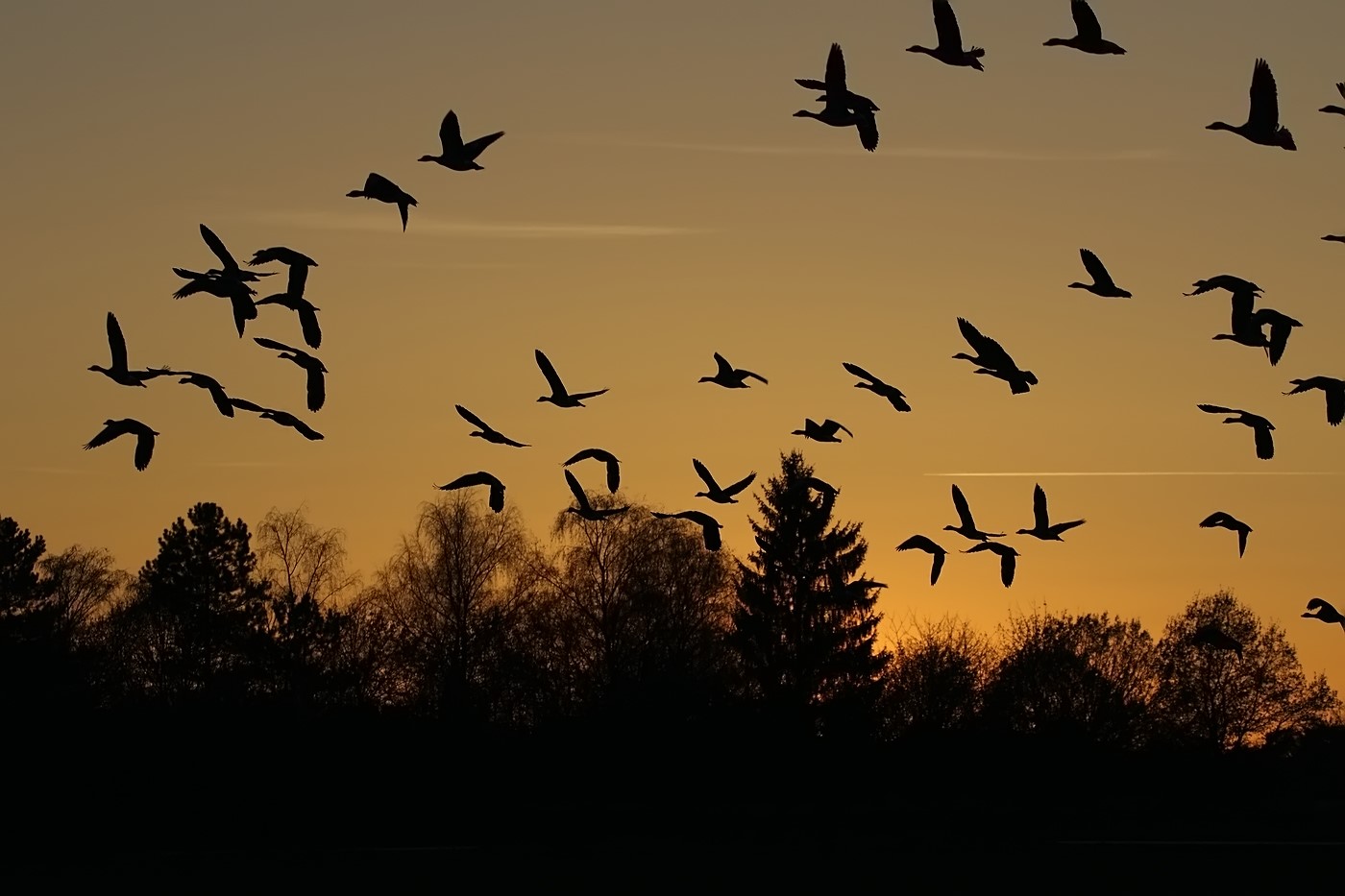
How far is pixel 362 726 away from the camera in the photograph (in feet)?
152

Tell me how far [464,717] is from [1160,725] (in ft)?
114

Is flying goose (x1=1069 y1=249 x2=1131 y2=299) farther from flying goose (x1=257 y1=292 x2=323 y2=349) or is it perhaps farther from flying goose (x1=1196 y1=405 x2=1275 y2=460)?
flying goose (x1=257 y1=292 x2=323 y2=349)

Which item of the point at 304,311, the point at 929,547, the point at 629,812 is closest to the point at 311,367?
the point at 304,311

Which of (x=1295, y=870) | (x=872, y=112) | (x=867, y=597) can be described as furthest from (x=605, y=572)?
(x=872, y=112)

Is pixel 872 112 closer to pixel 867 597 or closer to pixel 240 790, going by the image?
pixel 240 790

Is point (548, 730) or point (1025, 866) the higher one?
point (548, 730)

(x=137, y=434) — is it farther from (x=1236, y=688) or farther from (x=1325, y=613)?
(x=1236, y=688)

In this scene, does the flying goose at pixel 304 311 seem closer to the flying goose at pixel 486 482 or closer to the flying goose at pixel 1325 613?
the flying goose at pixel 486 482

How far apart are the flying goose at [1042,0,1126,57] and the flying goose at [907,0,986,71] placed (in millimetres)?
878

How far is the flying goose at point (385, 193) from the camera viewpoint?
2078 cm

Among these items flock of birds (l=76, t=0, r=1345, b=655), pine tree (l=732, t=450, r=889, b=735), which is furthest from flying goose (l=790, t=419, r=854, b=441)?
pine tree (l=732, t=450, r=889, b=735)

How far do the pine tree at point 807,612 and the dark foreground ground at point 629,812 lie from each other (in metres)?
17.2

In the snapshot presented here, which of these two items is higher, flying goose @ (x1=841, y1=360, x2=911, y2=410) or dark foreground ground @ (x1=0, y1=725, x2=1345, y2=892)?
flying goose @ (x1=841, y1=360, x2=911, y2=410)

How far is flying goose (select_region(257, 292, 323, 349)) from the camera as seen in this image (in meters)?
22.2
